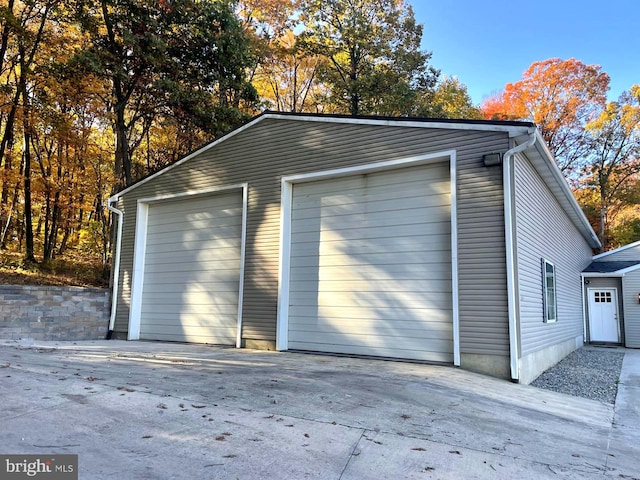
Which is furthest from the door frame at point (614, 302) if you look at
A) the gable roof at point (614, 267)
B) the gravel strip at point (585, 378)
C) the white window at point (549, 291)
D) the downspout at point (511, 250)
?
the downspout at point (511, 250)

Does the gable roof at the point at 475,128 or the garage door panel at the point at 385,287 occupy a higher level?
the gable roof at the point at 475,128

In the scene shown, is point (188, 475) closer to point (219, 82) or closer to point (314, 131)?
point (314, 131)

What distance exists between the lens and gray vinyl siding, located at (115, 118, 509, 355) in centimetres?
532

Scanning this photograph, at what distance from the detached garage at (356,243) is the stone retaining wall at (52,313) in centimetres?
36

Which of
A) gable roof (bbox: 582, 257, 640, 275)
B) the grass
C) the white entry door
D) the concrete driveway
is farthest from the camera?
the white entry door

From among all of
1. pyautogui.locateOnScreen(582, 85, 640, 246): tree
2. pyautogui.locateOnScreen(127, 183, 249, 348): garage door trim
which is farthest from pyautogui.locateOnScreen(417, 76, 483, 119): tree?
pyautogui.locateOnScreen(127, 183, 249, 348): garage door trim

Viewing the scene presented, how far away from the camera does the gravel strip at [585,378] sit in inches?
206

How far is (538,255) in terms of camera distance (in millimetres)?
6918

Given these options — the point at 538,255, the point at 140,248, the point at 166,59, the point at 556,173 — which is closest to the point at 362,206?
the point at 538,255

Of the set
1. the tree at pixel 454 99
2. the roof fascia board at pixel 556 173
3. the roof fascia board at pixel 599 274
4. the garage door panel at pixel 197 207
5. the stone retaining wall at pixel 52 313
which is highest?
the tree at pixel 454 99

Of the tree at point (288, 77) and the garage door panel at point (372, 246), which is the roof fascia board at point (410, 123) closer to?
the garage door panel at point (372, 246)

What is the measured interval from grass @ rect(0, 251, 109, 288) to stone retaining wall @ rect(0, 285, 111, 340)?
117 inches

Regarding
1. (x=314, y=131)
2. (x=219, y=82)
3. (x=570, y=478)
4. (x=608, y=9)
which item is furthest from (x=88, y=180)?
(x=608, y=9)

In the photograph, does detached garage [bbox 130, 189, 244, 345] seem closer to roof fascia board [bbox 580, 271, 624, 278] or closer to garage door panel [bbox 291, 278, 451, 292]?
garage door panel [bbox 291, 278, 451, 292]
